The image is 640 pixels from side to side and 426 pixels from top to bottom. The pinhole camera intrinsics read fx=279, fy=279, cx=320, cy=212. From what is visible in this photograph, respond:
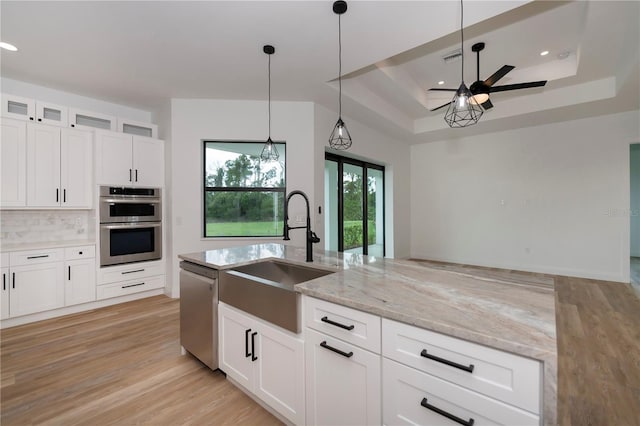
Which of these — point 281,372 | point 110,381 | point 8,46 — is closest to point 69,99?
point 8,46

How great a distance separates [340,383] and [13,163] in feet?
13.5

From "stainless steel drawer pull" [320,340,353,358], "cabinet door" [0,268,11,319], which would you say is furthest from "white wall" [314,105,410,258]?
"cabinet door" [0,268,11,319]

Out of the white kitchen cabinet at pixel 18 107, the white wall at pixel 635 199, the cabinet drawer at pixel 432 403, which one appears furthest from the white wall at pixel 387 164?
the white wall at pixel 635 199

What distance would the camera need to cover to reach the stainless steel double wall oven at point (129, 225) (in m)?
3.59

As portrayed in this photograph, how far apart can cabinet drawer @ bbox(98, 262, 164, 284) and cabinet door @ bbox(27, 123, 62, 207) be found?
1.00 meters

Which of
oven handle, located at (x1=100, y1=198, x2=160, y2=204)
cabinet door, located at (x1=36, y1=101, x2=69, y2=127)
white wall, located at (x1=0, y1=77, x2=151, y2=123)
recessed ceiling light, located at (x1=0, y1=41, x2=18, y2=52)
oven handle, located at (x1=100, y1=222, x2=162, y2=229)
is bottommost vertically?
oven handle, located at (x1=100, y1=222, x2=162, y2=229)

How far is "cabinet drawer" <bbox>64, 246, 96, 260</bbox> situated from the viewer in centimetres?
334

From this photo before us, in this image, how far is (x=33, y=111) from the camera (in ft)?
10.6

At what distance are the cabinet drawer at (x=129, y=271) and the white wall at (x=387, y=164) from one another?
2.40m

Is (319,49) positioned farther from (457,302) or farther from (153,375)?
(153,375)

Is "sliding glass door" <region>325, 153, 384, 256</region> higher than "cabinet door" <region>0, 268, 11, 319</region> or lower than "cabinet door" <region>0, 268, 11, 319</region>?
higher

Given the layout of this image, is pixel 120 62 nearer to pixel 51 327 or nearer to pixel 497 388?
pixel 51 327

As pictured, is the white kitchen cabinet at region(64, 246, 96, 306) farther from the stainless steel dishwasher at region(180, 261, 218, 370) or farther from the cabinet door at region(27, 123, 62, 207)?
the stainless steel dishwasher at region(180, 261, 218, 370)

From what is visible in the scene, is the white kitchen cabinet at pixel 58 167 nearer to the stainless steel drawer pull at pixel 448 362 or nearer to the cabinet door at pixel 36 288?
the cabinet door at pixel 36 288
